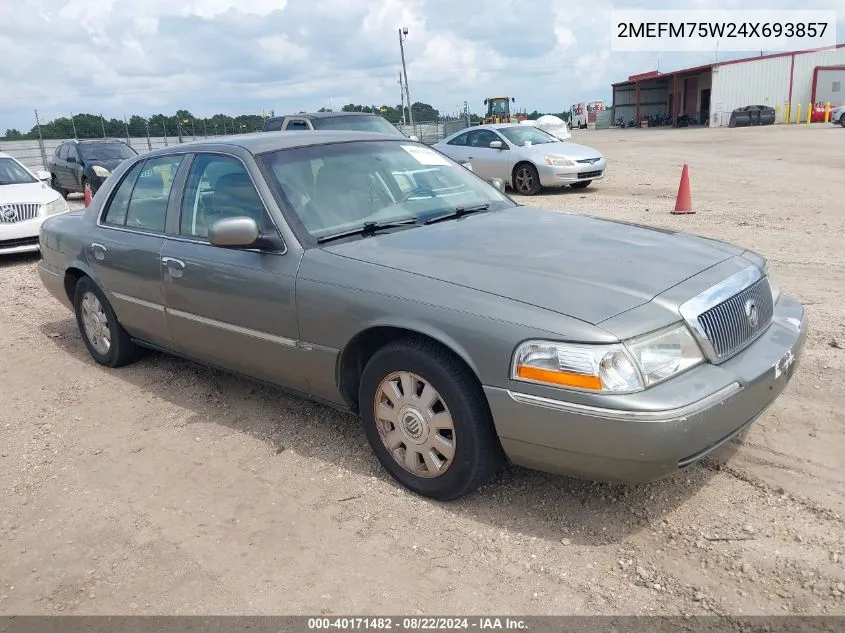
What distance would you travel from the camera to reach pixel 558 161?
45.8 ft

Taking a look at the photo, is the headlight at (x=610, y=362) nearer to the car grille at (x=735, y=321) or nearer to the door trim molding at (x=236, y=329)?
the car grille at (x=735, y=321)

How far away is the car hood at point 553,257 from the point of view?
2.88 metres

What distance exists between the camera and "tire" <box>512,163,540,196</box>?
14.2 meters

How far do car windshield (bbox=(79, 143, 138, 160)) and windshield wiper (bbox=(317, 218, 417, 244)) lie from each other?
15.3 metres

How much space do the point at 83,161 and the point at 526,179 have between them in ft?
34.8

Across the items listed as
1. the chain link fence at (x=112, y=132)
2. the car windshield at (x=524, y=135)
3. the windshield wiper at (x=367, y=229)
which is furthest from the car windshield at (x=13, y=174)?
the chain link fence at (x=112, y=132)

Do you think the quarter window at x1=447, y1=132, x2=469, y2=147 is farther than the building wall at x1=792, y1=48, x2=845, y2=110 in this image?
No

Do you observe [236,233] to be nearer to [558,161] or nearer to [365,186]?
[365,186]

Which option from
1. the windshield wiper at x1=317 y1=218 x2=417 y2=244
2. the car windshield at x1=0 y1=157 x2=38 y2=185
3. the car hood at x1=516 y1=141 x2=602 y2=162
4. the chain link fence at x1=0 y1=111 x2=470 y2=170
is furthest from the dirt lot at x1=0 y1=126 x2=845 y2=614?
the chain link fence at x1=0 y1=111 x2=470 y2=170

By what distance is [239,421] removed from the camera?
14.2 feet

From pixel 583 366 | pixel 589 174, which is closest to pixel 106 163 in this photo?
pixel 589 174

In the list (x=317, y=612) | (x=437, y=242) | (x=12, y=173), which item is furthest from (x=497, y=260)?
(x=12, y=173)

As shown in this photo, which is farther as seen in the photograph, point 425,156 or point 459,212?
point 425,156

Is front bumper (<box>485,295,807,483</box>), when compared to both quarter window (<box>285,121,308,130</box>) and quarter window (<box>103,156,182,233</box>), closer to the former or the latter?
quarter window (<box>103,156,182,233</box>)
